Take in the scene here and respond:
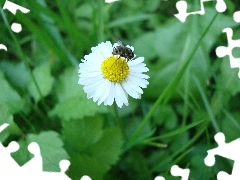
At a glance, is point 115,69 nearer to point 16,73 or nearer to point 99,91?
point 99,91

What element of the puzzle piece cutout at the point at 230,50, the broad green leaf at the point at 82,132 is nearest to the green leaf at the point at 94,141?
the broad green leaf at the point at 82,132

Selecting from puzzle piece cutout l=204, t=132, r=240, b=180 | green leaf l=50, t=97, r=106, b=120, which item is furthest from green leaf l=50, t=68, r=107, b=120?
puzzle piece cutout l=204, t=132, r=240, b=180

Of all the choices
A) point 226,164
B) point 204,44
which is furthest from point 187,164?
point 204,44

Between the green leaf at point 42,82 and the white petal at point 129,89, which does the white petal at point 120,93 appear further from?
the green leaf at point 42,82

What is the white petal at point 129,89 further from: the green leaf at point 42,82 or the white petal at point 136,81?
the green leaf at point 42,82

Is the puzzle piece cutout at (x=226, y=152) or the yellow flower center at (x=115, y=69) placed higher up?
the yellow flower center at (x=115, y=69)

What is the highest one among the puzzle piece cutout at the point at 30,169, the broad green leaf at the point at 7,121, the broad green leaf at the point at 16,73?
the broad green leaf at the point at 16,73

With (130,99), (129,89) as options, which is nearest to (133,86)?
(129,89)

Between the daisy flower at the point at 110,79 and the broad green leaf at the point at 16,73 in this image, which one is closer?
the daisy flower at the point at 110,79
